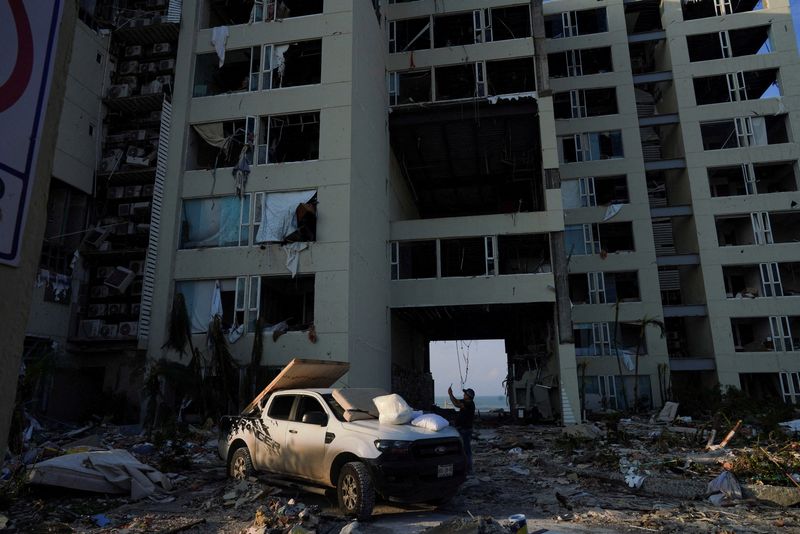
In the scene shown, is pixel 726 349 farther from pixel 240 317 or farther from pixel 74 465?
pixel 74 465

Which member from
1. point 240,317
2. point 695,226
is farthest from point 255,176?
point 695,226

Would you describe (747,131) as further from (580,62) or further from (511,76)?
(511,76)

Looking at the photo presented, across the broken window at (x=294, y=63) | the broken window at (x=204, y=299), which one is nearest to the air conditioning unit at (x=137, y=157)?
the broken window at (x=294, y=63)

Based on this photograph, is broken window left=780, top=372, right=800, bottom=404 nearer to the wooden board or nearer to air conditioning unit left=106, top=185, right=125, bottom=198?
the wooden board

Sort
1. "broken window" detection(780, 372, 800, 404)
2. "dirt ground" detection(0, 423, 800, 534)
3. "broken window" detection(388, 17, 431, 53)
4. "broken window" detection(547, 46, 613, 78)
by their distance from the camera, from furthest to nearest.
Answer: "broken window" detection(547, 46, 613, 78) < "broken window" detection(388, 17, 431, 53) < "broken window" detection(780, 372, 800, 404) < "dirt ground" detection(0, 423, 800, 534)

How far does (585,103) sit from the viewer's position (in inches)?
1292

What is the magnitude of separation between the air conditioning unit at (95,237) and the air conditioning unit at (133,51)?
8.25m

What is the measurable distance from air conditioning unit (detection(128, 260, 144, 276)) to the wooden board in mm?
13760

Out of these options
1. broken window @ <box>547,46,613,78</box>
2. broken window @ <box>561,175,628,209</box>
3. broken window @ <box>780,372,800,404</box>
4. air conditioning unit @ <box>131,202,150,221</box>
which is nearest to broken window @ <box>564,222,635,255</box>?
broken window @ <box>561,175,628,209</box>

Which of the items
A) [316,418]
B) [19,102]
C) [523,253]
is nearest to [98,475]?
[316,418]

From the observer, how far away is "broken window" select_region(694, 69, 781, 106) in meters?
30.7

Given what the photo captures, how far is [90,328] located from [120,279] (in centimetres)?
219

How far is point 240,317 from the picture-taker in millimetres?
18797

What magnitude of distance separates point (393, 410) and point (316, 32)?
1717 cm
